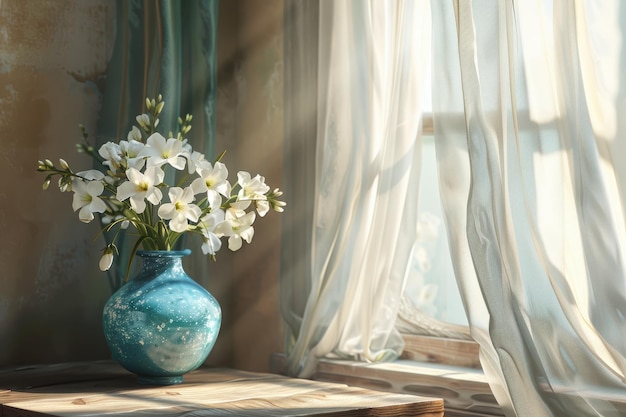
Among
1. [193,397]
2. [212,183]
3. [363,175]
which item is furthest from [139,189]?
[363,175]

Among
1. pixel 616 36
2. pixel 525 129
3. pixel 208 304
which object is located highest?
pixel 616 36

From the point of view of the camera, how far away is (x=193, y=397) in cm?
174

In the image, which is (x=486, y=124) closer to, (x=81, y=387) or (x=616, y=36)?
(x=616, y=36)

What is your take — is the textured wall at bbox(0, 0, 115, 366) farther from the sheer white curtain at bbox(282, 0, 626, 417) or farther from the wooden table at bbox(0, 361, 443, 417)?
the sheer white curtain at bbox(282, 0, 626, 417)

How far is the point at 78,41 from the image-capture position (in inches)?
93.4

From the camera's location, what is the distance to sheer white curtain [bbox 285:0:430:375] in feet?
6.73

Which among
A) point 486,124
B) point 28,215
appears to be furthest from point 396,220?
point 28,215

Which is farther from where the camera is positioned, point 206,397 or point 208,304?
point 208,304

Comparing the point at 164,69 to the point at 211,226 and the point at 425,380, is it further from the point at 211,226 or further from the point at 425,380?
the point at 425,380

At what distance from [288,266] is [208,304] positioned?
0.44 metres

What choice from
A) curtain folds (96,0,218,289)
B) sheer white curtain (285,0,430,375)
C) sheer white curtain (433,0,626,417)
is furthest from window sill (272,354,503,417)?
curtain folds (96,0,218,289)

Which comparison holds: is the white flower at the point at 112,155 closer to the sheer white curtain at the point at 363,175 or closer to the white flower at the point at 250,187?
the white flower at the point at 250,187

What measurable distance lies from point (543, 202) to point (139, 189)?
0.87 meters

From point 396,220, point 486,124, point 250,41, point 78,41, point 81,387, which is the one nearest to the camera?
point 486,124
